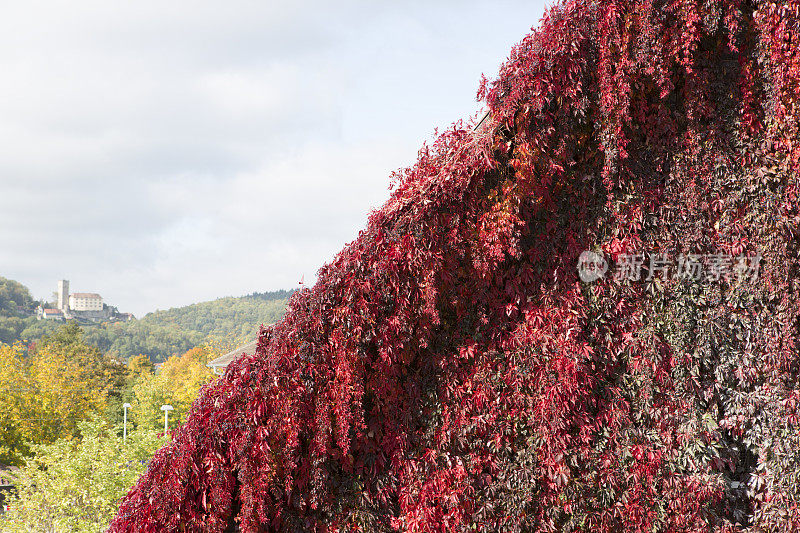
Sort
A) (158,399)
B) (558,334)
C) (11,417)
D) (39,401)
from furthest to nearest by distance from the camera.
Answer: (158,399) < (39,401) < (11,417) < (558,334)

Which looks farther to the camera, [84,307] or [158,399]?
[84,307]

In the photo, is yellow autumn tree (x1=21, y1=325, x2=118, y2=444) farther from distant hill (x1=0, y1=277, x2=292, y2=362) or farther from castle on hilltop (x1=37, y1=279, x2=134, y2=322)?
castle on hilltop (x1=37, y1=279, x2=134, y2=322)

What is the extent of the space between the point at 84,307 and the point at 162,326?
Result: 47259 mm

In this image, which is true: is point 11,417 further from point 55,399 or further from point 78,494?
point 78,494

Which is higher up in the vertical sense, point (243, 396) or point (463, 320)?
point (463, 320)

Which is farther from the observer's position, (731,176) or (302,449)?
(731,176)

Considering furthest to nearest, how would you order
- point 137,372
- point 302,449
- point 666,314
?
point 137,372, point 666,314, point 302,449

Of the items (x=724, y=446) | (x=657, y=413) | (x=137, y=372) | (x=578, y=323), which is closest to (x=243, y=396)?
(x=578, y=323)

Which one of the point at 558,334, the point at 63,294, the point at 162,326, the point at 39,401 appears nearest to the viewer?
the point at 558,334

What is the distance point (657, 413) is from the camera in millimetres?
2457

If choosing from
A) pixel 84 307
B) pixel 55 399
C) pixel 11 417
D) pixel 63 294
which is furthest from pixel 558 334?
pixel 84 307

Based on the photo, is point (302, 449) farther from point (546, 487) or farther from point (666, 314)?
point (666, 314)

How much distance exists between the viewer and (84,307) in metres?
105

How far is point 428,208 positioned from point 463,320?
22.1 inches
